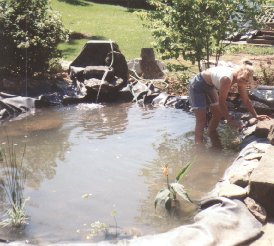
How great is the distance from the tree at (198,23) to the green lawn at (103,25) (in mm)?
4570

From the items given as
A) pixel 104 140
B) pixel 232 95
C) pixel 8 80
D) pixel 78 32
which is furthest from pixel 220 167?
pixel 78 32

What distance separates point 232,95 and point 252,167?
425cm

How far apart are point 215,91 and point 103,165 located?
Result: 2.02m

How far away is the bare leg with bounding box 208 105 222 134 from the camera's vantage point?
25.0 ft

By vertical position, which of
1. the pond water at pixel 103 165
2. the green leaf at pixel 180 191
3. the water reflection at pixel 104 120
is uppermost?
the green leaf at pixel 180 191

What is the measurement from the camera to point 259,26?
1027 cm

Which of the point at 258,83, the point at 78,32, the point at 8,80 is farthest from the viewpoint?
the point at 78,32

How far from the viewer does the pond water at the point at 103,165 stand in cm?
537

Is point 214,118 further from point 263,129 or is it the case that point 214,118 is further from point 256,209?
point 256,209

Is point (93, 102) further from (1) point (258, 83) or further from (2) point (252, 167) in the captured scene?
(2) point (252, 167)

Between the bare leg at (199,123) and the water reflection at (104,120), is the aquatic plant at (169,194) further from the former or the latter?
the water reflection at (104,120)

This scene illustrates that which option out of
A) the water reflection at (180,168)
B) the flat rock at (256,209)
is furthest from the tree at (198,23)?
the flat rock at (256,209)

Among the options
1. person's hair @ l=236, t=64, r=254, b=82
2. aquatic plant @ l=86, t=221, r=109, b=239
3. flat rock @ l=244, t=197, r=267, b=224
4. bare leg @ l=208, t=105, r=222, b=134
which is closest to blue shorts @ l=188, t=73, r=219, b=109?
bare leg @ l=208, t=105, r=222, b=134

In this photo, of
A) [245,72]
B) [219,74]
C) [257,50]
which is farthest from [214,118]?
[257,50]
